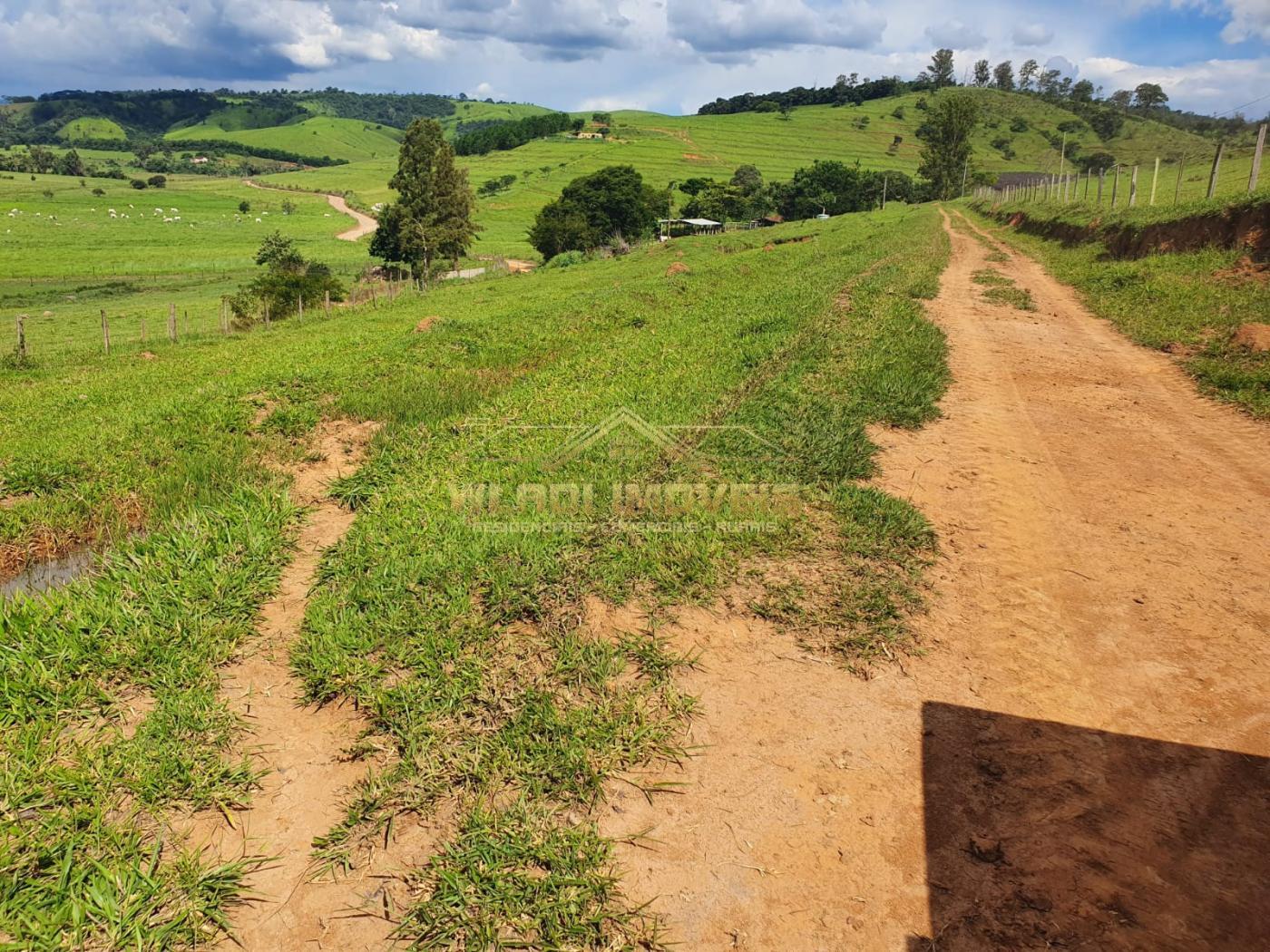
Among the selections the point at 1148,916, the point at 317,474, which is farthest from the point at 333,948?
the point at 317,474

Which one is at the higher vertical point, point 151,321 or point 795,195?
point 795,195

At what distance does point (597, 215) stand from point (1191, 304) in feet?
169

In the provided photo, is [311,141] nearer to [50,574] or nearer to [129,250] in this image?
[129,250]

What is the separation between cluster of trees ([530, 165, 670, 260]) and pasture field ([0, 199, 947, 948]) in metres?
45.5

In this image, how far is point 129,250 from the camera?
2504 inches

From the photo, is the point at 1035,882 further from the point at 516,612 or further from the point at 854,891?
the point at 516,612

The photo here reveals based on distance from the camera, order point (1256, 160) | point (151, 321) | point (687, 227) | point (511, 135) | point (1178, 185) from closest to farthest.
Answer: point (1256, 160), point (1178, 185), point (151, 321), point (687, 227), point (511, 135)

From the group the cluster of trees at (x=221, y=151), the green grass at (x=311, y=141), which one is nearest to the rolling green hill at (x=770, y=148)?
the cluster of trees at (x=221, y=151)

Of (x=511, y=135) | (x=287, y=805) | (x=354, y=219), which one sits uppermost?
(x=511, y=135)

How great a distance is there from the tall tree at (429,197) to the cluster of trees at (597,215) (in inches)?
425

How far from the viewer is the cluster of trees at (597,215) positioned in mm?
52844

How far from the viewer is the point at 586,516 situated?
551 cm

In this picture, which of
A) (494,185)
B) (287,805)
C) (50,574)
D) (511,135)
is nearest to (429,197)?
(50,574)

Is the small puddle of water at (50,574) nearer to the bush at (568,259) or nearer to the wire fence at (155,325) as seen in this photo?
the wire fence at (155,325)
